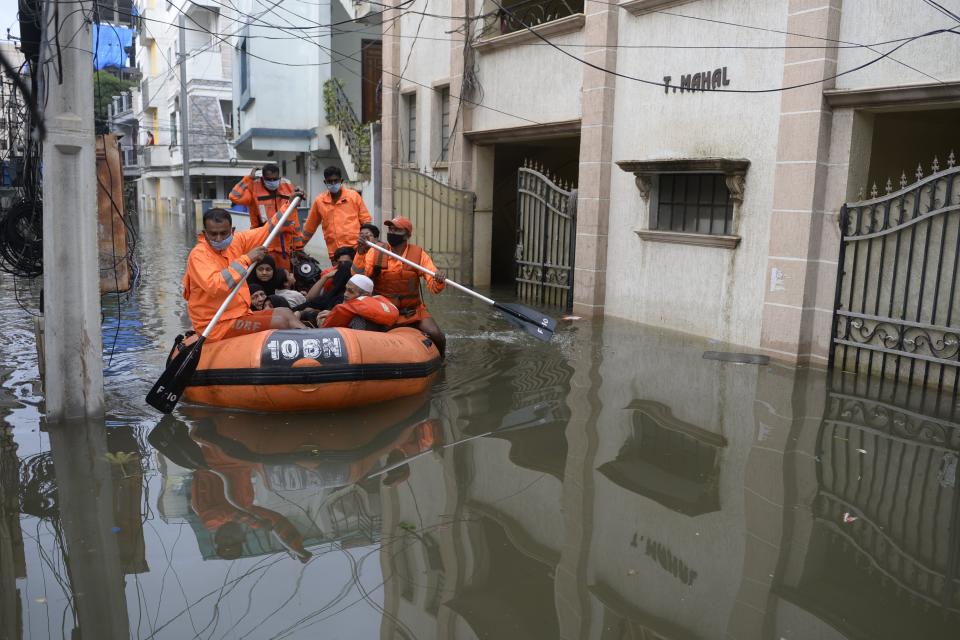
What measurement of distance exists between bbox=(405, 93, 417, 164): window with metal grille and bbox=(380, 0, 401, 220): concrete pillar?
209 mm

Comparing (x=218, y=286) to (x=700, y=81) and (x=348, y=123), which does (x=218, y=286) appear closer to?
(x=700, y=81)

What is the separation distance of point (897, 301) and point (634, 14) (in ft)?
16.6

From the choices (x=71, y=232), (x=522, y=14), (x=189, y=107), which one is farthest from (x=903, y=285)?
(x=189, y=107)

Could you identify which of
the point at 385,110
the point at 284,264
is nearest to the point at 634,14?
the point at 284,264

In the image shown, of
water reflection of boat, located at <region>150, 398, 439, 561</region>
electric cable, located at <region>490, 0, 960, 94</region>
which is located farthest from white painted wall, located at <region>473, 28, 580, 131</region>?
water reflection of boat, located at <region>150, 398, 439, 561</region>

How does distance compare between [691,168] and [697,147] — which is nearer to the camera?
[691,168]

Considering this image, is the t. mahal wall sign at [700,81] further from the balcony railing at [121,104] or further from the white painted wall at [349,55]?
the balcony railing at [121,104]

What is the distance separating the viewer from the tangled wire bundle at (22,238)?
793cm

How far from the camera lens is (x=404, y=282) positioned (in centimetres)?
808

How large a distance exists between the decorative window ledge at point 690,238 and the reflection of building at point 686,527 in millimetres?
Answer: 2619

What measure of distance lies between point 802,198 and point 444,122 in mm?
8227

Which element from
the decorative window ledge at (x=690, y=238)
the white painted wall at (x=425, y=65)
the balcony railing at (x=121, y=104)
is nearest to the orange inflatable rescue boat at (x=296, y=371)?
the decorative window ledge at (x=690, y=238)

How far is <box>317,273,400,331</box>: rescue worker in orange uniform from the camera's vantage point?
7414 mm

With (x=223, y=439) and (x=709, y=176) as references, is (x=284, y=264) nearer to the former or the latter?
(x=223, y=439)
